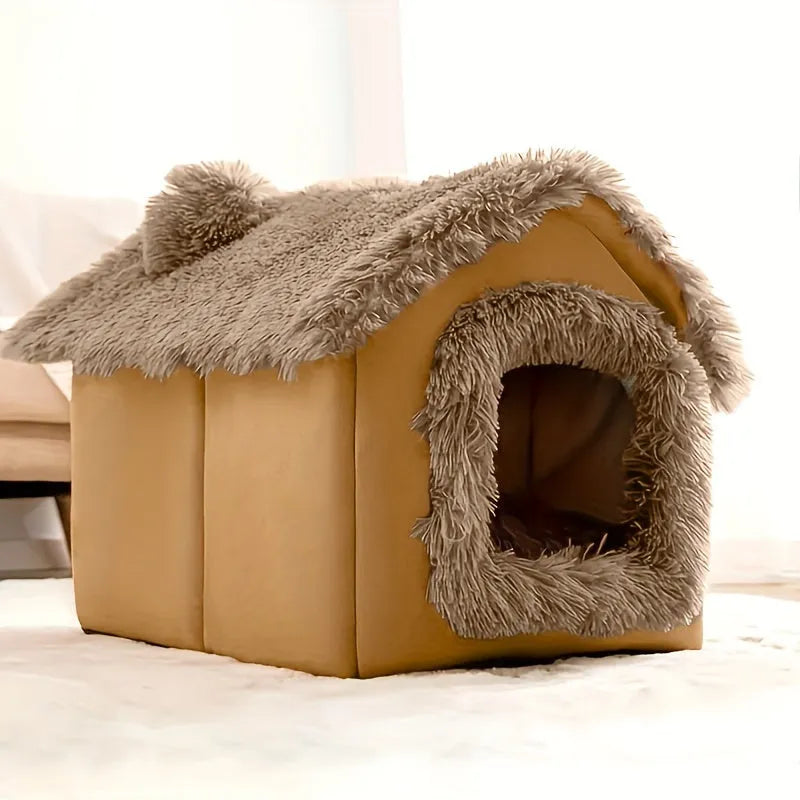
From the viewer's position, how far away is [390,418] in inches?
38.1

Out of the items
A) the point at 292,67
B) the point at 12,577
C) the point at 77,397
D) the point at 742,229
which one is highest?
the point at 292,67

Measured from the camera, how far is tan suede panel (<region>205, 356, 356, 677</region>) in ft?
3.14

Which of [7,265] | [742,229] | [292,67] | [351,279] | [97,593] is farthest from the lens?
[292,67]

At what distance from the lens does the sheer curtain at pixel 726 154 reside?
1.95 m

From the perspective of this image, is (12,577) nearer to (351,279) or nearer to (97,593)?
(97,593)

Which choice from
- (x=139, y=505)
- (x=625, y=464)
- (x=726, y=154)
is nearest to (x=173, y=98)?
(x=726, y=154)

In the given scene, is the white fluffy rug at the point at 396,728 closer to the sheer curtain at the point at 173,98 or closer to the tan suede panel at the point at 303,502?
the tan suede panel at the point at 303,502

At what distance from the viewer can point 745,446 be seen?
6.63ft

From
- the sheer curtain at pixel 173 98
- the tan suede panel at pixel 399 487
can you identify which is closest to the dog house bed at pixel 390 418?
the tan suede panel at pixel 399 487

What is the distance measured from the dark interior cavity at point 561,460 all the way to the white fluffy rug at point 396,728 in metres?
0.17

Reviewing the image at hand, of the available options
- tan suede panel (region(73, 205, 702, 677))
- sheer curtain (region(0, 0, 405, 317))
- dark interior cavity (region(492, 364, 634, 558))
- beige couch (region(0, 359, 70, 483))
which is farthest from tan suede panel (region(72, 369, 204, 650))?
sheer curtain (region(0, 0, 405, 317))

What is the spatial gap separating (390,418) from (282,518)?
0.47 feet

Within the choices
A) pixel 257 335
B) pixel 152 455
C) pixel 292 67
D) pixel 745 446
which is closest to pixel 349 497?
pixel 257 335

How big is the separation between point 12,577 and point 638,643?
1352 mm
